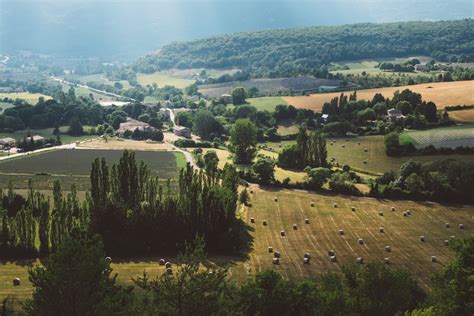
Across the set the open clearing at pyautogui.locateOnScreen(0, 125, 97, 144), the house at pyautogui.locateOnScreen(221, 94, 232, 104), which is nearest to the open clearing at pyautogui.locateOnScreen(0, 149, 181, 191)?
the open clearing at pyautogui.locateOnScreen(0, 125, 97, 144)

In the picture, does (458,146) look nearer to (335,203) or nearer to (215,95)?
(335,203)

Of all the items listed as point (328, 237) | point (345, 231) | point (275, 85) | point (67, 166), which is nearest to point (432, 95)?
point (275, 85)

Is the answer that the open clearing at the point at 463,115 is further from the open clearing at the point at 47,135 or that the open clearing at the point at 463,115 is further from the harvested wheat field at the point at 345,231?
the open clearing at the point at 47,135

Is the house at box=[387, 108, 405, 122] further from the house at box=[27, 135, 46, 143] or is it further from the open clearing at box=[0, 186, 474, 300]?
the house at box=[27, 135, 46, 143]

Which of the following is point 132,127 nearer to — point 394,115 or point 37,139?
point 37,139

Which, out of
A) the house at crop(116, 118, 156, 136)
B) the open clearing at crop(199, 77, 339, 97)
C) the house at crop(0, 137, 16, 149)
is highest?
the open clearing at crop(199, 77, 339, 97)

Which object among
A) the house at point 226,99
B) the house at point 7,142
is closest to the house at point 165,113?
the house at point 226,99

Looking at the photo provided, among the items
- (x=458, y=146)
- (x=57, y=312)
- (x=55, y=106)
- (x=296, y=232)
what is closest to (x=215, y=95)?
(x=55, y=106)
